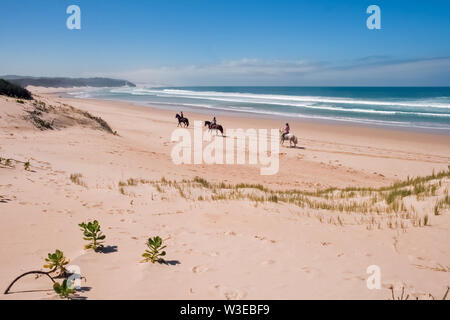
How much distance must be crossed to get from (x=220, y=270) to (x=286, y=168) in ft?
40.6

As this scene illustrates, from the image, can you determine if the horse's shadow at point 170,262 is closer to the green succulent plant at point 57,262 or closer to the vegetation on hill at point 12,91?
the green succulent plant at point 57,262

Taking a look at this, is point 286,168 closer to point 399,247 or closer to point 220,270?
point 399,247

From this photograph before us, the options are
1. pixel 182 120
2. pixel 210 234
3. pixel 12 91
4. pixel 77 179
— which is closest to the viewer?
pixel 210 234

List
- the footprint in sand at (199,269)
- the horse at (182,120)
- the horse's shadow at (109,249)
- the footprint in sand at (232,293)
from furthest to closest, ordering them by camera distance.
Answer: the horse at (182,120)
the horse's shadow at (109,249)
the footprint in sand at (199,269)
the footprint in sand at (232,293)

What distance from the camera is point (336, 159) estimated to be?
59.9 ft

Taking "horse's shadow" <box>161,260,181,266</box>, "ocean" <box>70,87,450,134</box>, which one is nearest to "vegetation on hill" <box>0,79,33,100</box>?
"ocean" <box>70,87,450,134</box>

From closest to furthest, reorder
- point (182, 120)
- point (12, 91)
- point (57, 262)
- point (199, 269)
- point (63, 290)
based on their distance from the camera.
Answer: point (63, 290) < point (57, 262) < point (199, 269) < point (12, 91) < point (182, 120)

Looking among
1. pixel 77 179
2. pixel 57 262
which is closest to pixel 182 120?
pixel 77 179

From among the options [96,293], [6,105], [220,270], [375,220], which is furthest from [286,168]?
[6,105]

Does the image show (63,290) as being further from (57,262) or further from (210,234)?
(210,234)

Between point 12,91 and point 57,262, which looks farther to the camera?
point 12,91

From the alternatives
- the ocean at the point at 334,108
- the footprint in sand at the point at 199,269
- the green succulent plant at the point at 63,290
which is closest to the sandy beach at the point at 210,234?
the footprint in sand at the point at 199,269

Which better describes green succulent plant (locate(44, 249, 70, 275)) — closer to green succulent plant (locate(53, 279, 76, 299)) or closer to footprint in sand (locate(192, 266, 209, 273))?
green succulent plant (locate(53, 279, 76, 299))

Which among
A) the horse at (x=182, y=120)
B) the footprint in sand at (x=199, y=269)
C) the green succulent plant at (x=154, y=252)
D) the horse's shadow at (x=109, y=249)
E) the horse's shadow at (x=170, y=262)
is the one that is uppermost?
the horse at (x=182, y=120)
